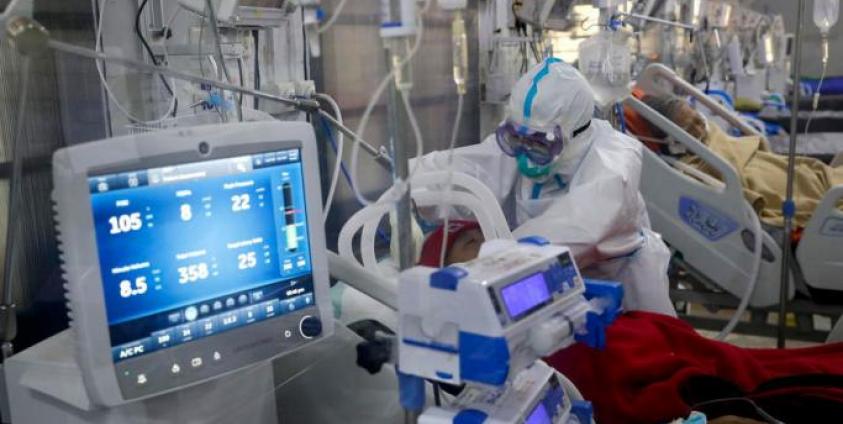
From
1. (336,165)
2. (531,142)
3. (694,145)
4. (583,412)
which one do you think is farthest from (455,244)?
(694,145)

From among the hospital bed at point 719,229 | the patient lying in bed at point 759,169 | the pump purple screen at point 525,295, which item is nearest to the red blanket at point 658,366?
the pump purple screen at point 525,295

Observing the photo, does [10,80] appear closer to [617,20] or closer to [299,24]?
[299,24]

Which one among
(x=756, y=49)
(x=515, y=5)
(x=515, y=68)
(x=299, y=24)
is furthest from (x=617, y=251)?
(x=756, y=49)

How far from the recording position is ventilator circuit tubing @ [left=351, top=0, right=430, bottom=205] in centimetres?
97

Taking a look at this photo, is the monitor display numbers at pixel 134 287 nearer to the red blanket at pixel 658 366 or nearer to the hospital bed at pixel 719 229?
the red blanket at pixel 658 366

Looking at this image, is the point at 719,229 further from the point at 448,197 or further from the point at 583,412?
the point at 583,412

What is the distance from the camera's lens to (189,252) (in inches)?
38.8

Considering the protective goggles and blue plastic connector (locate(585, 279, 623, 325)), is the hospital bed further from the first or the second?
blue plastic connector (locate(585, 279, 623, 325))

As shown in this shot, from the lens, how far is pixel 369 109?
113cm

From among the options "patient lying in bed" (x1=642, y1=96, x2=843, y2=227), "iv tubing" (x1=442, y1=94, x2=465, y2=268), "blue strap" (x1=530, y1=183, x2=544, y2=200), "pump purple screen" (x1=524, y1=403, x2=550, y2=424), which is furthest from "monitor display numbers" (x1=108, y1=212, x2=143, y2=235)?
"patient lying in bed" (x1=642, y1=96, x2=843, y2=227)

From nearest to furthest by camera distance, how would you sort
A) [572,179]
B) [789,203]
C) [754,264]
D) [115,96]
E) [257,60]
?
[115,96] < [257,60] < [572,179] < [789,203] < [754,264]

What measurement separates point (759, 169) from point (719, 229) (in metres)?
0.60

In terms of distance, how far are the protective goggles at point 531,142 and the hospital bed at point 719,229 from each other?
47.5 inches

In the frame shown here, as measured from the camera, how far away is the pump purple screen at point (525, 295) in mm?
930
